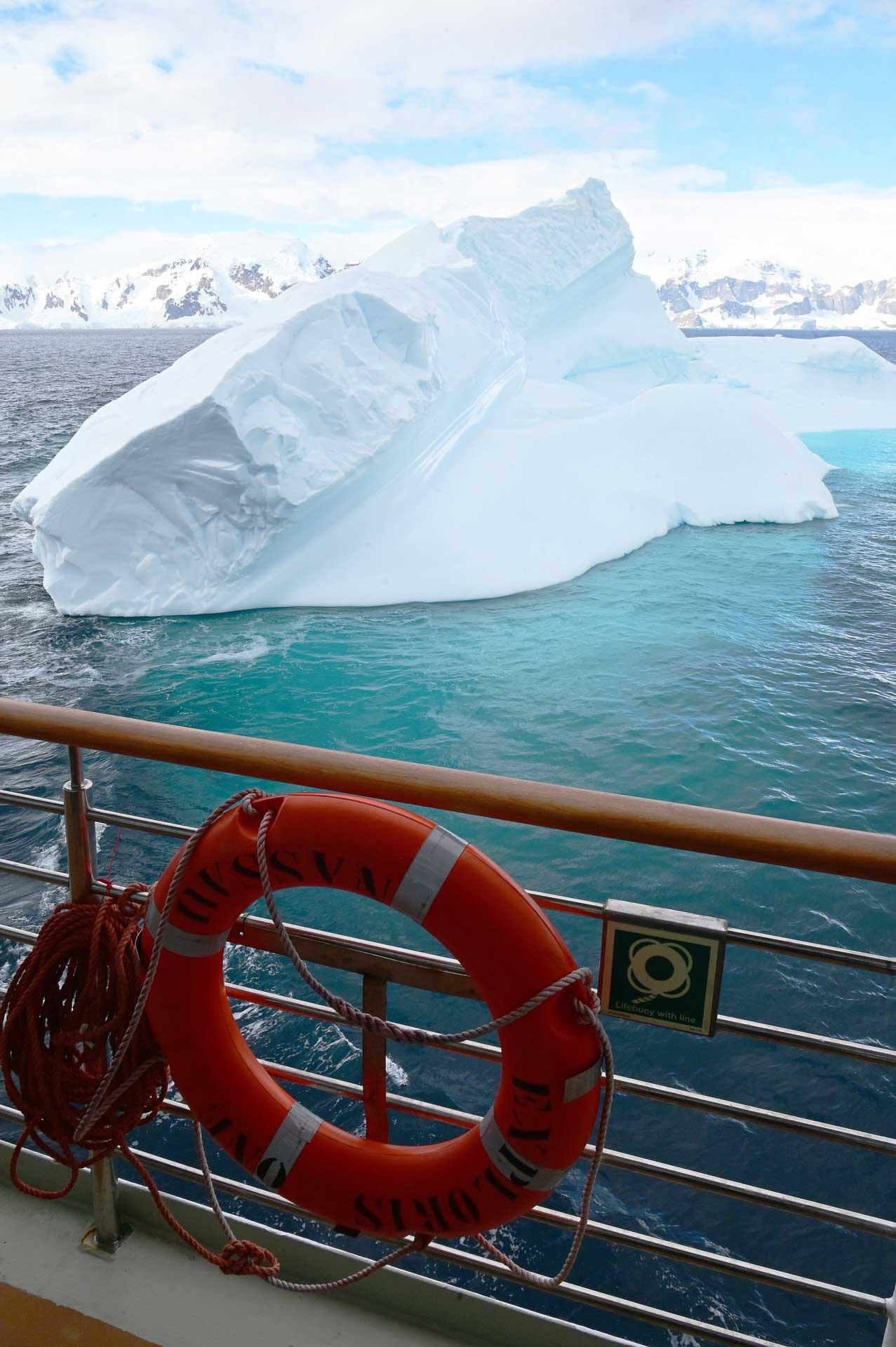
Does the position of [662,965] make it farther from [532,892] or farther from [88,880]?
[88,880]

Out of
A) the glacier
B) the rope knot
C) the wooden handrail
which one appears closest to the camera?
the wooden handrail

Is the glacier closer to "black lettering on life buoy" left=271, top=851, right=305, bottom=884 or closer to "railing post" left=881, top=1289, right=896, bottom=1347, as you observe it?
"black lettering on life buoy" left=271, top=851, right=305, bottom=884

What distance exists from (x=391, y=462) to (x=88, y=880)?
885 centimetres

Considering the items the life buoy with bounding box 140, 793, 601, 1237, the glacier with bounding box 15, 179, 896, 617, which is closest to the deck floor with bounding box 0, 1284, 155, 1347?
the life buoy with bounding box 140, 793, 601, 1237

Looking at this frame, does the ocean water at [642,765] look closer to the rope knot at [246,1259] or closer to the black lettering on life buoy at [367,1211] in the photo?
the rope knot at [246,1259]

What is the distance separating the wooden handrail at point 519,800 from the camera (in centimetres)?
85

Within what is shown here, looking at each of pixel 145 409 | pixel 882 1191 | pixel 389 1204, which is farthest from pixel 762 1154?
pixel 145 409

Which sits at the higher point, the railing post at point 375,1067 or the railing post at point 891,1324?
the railing post at point 375,1067

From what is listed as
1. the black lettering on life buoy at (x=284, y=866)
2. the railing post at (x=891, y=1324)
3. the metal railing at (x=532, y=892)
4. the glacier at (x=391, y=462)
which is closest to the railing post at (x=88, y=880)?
the metal railing at (x=532, y=892)

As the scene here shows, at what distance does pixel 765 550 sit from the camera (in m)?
10.8

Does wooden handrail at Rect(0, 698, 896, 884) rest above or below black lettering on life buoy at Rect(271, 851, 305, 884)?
above

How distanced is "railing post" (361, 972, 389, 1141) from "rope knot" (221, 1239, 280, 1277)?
0.23m

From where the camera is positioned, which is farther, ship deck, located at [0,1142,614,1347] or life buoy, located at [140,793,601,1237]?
ship deck, located at [0,1142,614,1347]

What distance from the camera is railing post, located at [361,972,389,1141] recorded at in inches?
41.5
